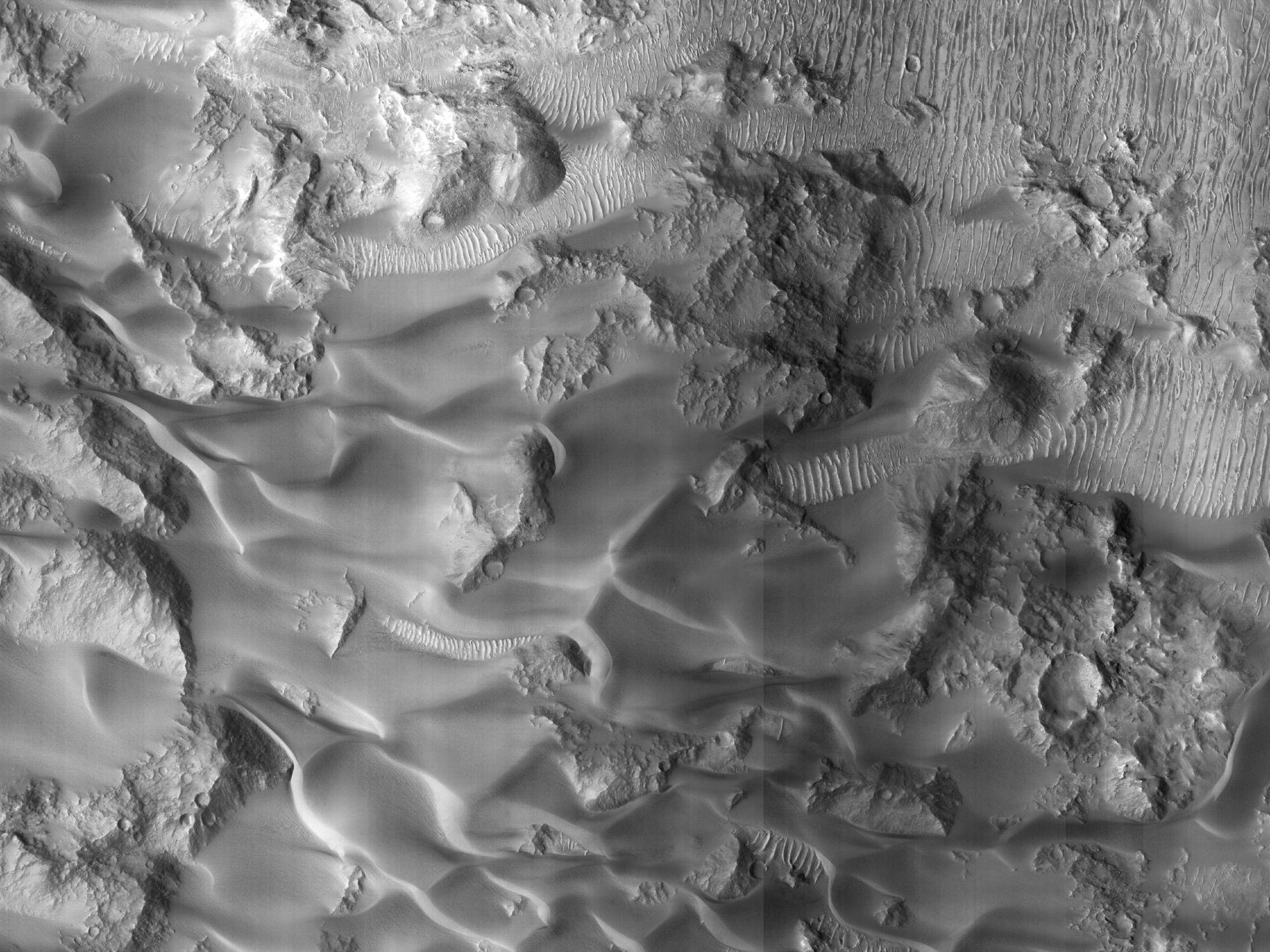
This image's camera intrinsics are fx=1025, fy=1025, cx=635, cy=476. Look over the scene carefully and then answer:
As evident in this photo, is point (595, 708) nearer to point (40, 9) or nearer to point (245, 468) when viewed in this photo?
point (245, 468)

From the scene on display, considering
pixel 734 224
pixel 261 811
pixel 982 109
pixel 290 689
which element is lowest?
pixel 261 811

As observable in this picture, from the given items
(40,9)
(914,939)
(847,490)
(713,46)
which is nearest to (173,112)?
(40,9)

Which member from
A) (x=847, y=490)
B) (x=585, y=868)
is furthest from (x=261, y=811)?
(x=847, y=490)

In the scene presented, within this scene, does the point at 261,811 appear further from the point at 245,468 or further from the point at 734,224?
the point at 734,224

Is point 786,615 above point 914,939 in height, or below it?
above

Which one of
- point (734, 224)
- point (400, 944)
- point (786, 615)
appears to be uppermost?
point (734, 224)

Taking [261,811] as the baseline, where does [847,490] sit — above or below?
above
